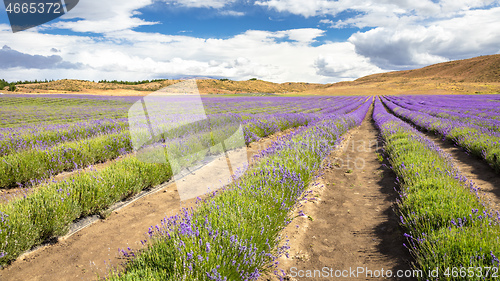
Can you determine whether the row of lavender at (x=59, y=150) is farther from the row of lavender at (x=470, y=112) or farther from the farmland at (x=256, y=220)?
the row of lavender at (x=470, y=112)

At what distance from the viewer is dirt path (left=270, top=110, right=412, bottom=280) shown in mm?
3000

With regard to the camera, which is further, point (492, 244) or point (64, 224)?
point (64, 224)

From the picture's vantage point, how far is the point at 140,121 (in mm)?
11391

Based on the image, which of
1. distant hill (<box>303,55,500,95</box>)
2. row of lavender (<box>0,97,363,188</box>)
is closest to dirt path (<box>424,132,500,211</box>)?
row of lavender (<box>0,97,363,188</box>)

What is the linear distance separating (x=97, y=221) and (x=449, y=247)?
4.91 metres

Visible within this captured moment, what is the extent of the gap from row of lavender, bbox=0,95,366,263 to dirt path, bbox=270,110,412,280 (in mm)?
3248

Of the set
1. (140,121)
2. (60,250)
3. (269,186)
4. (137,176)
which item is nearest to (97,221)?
(60,250)

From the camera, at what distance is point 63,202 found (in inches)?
145

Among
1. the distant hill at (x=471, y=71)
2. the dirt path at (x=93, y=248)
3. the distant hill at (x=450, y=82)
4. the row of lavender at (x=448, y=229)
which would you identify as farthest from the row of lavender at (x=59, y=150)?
the distant hill at (x=471, y=71)

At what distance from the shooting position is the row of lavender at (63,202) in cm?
305

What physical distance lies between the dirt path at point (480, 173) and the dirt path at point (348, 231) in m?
1.65

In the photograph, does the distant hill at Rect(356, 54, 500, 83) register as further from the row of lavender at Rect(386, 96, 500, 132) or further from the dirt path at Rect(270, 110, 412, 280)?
the dirt path at Rect(270, 110, 412, 280)

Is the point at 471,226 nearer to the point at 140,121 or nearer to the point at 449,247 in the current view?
the point at 449,247

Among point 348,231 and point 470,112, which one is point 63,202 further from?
point 470,112
